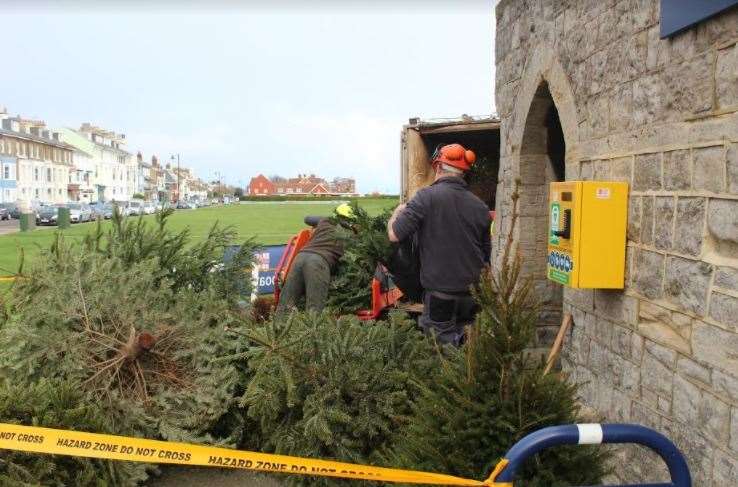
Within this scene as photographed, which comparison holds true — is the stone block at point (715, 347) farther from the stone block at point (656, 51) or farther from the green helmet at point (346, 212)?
the green helmet at point (346, 212)

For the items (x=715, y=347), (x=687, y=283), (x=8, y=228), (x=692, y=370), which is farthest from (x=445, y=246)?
(x=8, y=228)

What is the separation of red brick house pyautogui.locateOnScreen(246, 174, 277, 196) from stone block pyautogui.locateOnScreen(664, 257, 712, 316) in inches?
5749

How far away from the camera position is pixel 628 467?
3875mm

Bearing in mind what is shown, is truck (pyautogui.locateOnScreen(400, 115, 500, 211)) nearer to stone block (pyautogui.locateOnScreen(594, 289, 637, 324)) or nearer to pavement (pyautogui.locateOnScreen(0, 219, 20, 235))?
stone block (pyautogui.locateOnScreen(594, 289, 637, 324))

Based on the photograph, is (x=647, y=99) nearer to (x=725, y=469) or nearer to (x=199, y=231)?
(x=725, y=469)

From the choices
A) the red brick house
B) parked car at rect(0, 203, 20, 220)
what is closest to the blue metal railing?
parked car at rect(0, 203, 20, 220)

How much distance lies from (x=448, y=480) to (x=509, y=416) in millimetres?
355

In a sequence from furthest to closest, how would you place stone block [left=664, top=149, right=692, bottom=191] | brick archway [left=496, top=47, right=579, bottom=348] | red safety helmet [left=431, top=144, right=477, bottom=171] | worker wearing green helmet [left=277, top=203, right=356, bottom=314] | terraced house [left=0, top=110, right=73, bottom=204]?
terraced house [left=0, top=110, right=73, bottom=204], worker wearing green helmet [left=277, top=203, right=356, bottom=314], brick archway [left=496, top=47, right=579, bottom=348], red safety helmet [left=431, top=144, right=477, bottom=171], stone block [left=664, top=149, right=692, bottom=191]

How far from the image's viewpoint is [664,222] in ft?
11.5

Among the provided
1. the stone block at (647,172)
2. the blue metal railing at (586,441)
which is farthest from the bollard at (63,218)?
the blue metal railing at (586,441)

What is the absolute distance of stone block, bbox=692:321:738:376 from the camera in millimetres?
2896

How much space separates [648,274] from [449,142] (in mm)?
6484

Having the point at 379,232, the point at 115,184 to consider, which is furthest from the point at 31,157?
the point at 379,232

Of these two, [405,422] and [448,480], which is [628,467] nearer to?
[405,422]
